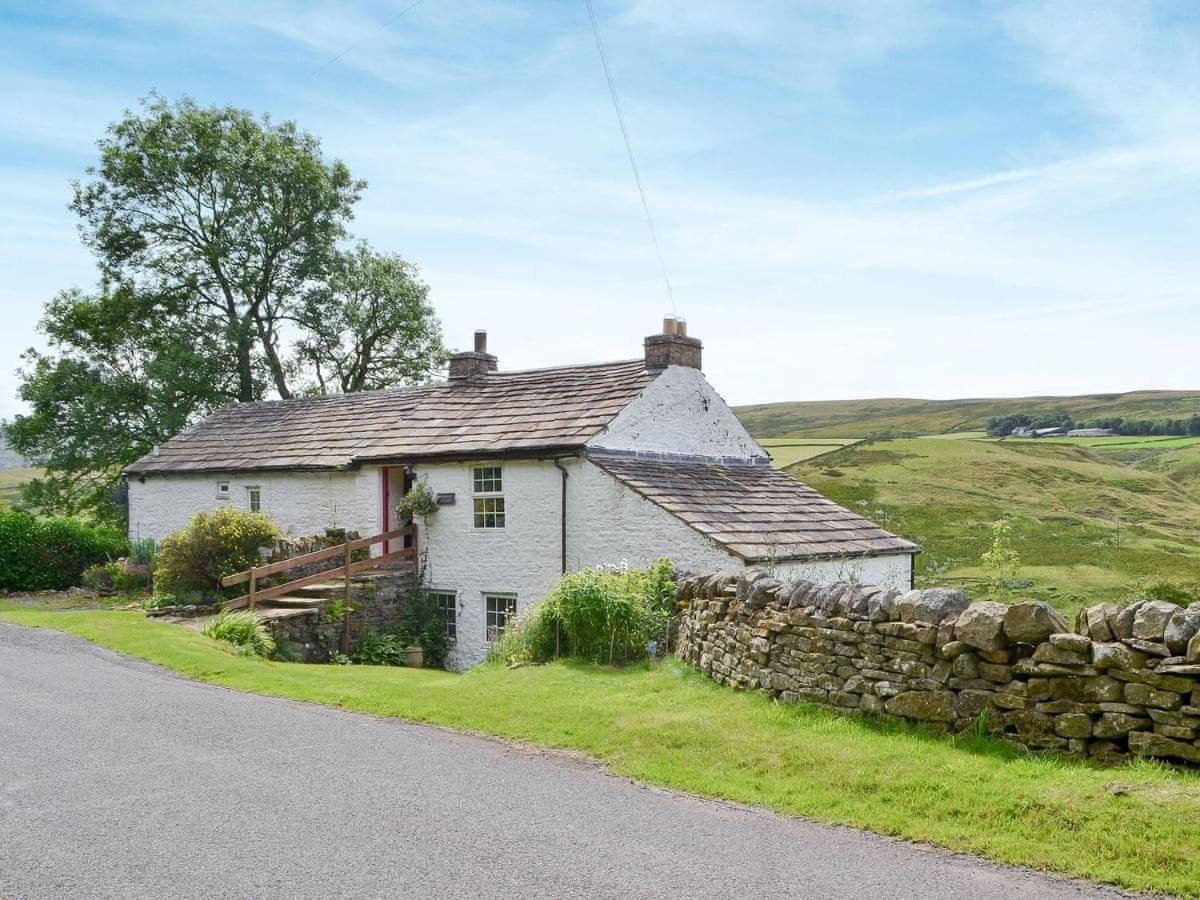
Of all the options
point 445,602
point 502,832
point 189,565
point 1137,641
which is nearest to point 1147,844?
point 1137,641

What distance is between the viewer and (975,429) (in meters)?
94.5

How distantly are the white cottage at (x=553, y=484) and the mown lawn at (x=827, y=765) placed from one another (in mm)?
6018

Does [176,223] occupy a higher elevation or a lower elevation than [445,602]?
higher

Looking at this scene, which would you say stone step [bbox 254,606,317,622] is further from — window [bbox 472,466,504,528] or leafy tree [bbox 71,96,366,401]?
leafy tree [bbox 71,96,366,401]

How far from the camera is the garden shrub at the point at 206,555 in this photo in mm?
21422

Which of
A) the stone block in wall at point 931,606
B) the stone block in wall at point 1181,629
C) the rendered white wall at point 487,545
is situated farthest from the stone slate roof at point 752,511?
the stone block in wall at point 1181,629

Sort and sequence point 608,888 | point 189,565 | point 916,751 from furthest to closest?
point 189,565
point 916,751
point 608,888

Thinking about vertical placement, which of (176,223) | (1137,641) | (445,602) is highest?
(176,223)

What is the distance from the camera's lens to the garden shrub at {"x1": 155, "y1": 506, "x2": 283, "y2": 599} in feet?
70.3

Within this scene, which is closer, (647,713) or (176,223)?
(647,713)

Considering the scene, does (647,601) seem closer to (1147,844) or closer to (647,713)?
(647,713)

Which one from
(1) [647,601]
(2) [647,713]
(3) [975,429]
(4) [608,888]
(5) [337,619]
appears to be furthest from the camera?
(3) [975,429]

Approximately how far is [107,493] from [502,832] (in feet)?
121

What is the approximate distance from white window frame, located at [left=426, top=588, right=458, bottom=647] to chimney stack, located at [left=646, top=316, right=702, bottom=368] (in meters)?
7.02
